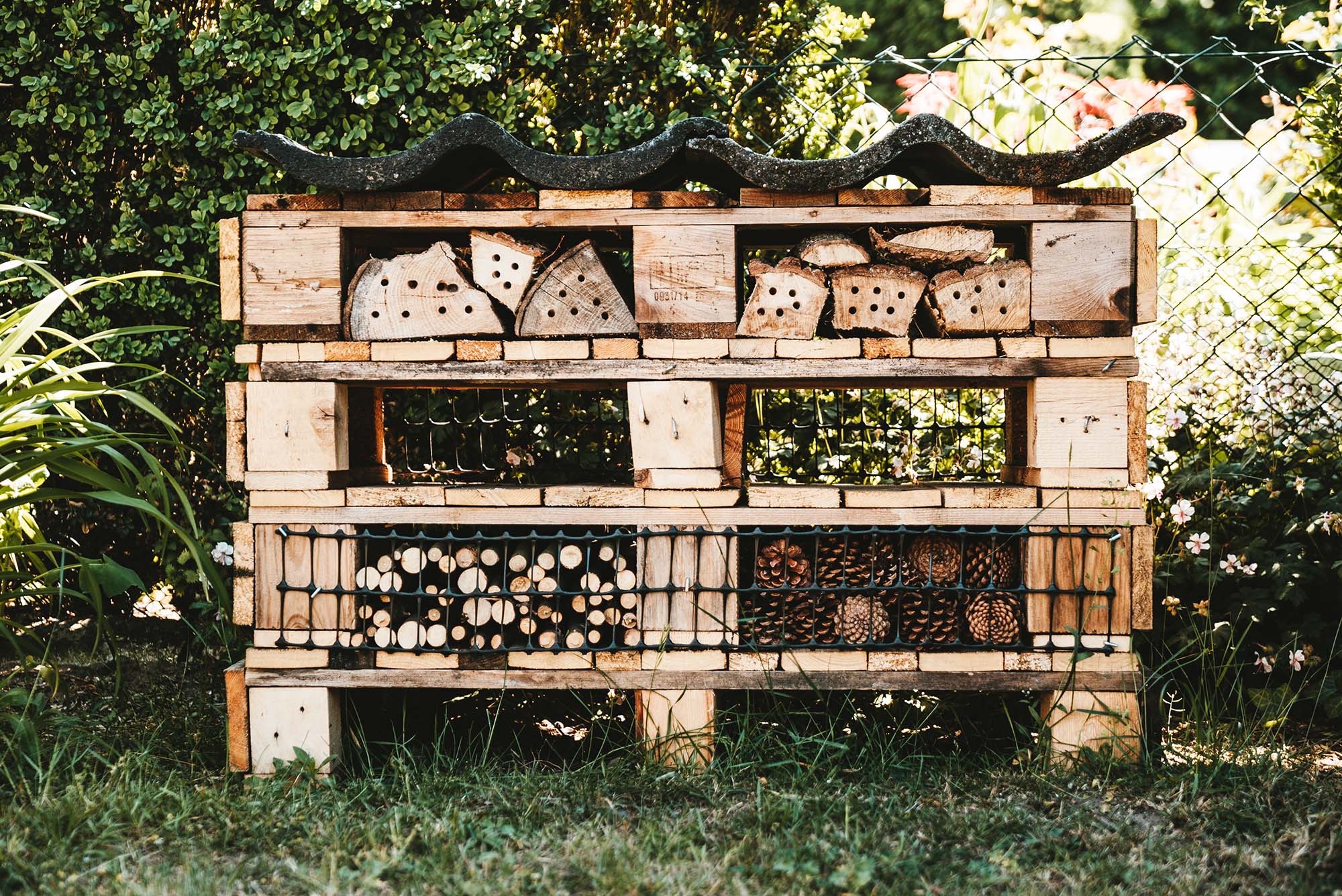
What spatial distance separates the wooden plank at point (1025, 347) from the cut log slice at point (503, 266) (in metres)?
1.20

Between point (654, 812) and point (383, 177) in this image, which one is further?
point (383, 177)

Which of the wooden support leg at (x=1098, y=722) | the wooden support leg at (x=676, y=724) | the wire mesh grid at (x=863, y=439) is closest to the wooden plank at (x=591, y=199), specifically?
the wire mesh grid at (x=863, y=439)

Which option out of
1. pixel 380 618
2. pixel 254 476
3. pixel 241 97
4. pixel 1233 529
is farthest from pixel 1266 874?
pixel 241 97

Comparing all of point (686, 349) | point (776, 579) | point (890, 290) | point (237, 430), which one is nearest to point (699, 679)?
point (776, 579)

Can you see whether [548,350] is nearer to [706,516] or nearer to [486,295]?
[486,295]

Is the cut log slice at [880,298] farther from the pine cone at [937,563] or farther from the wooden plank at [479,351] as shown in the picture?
the wooden plank at [479,351]

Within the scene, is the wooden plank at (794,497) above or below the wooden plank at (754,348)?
below

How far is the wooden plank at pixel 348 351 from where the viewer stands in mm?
2332

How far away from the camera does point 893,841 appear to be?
1933 mm

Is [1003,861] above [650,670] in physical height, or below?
below

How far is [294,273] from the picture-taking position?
2.32 meters

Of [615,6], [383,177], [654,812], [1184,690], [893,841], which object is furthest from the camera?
[615,6]

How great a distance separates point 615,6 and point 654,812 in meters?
2.47

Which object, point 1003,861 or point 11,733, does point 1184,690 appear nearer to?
point 1003,861
